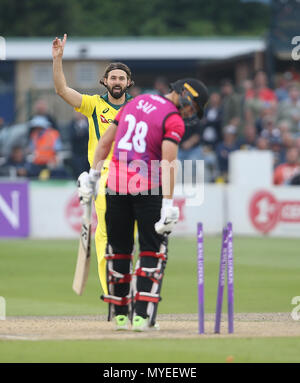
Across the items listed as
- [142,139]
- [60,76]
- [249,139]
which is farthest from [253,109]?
[142,139]

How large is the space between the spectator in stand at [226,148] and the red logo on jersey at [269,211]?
160 centimetres

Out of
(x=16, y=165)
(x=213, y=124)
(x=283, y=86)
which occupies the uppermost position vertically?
(x=283, y=86)

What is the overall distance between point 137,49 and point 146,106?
24725 millimetres

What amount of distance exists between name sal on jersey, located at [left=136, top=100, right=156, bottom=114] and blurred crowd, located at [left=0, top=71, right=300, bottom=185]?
13.3 m

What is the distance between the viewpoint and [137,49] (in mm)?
32969

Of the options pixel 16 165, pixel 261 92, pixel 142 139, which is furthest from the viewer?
pixel 261 92

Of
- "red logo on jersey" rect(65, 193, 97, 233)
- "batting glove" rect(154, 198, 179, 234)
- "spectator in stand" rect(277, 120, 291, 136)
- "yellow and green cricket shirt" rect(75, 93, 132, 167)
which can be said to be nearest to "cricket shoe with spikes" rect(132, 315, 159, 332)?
"batting glove" rect(154, 198, 179, 234)

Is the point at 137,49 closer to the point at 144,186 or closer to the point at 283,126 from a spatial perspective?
the point at 283,126

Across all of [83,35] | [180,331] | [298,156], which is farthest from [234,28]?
[180,331]

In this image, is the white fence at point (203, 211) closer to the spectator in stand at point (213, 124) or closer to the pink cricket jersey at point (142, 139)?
the spectator in stand at point (213, 124)

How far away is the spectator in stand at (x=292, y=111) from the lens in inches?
923

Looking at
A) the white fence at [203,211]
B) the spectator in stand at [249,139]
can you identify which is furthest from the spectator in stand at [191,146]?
the white fence at [203,211]

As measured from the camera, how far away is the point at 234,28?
54.8 m

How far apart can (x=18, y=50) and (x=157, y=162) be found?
25.4 meters
